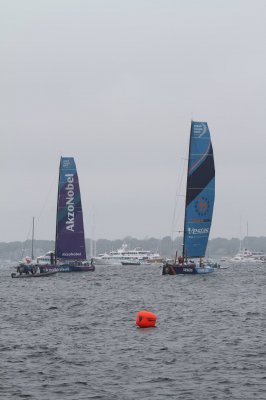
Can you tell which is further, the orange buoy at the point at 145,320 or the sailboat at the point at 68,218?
the sailboat at the point at 68,218

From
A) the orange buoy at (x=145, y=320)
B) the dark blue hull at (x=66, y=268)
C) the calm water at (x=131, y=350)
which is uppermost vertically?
the dark blue hull at (x=66, y=268)

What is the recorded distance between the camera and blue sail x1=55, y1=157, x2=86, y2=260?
101 metres

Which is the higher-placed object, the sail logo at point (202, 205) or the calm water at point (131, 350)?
the sail logo at point (202, 205)

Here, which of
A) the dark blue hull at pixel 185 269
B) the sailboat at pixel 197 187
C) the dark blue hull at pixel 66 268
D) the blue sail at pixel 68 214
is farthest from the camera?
the blue sail at pixel 68 214

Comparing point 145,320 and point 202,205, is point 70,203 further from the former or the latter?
point 145,320

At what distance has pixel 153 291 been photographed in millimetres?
68312

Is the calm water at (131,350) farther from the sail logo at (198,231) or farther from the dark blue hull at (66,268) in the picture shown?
the dark blue hull at (66,268)

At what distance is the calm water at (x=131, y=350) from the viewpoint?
1011 inches

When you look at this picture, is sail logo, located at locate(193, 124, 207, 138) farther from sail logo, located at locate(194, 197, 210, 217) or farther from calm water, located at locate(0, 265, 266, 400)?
calm water, located at locate(0, 265, 266, 400)

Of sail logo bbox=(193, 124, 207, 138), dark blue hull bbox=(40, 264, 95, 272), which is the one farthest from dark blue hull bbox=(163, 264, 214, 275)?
dark blue hull bbox=(40, 264, 95, 272)

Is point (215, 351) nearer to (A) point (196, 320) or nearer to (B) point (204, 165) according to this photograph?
(A) point (196, 320)

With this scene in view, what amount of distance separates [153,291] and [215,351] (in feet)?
118

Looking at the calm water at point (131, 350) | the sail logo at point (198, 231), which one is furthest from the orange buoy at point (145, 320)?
the sail logo at point (198, 231)

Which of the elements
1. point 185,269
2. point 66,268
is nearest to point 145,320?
point 185,269
